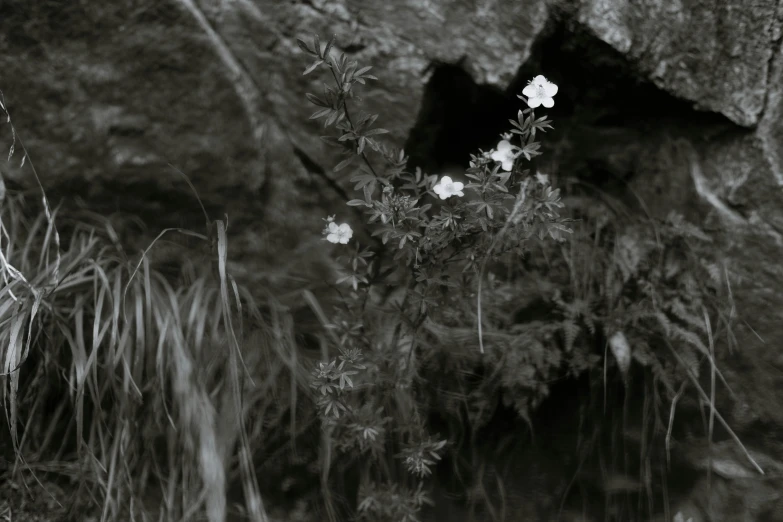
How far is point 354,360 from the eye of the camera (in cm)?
160

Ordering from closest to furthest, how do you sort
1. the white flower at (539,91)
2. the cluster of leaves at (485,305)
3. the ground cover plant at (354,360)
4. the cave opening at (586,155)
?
the white flower at (539,91) < the cluster of leaves at (485,305) < the ground cover plant at (354,360) < the cave opening at (586,155)

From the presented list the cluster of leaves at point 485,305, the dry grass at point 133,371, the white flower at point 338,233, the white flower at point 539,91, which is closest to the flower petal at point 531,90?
the white flower at point 539,91

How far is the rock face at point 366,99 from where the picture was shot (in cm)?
180

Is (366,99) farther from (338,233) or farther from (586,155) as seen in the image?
(586,155)

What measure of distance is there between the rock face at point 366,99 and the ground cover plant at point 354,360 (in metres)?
0.09

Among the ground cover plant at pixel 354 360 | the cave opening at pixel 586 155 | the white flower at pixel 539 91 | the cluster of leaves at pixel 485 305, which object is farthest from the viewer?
the cave opening at pixel 586 155

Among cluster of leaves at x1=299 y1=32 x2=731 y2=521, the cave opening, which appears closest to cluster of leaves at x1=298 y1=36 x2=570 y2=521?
cluster of leaves at x1=299 y1=32 x2=731 y2=521

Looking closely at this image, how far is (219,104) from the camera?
1.86 metres

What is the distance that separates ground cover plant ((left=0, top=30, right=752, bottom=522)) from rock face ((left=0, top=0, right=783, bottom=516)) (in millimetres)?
88

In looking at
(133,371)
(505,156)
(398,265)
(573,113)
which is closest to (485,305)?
(398,265)

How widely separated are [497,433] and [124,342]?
2.96 feet

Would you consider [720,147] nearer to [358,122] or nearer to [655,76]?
[655,76]

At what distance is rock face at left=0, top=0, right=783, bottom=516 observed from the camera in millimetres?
1798

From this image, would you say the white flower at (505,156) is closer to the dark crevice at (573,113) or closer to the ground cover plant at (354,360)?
the ground cover plant at (354,360)
